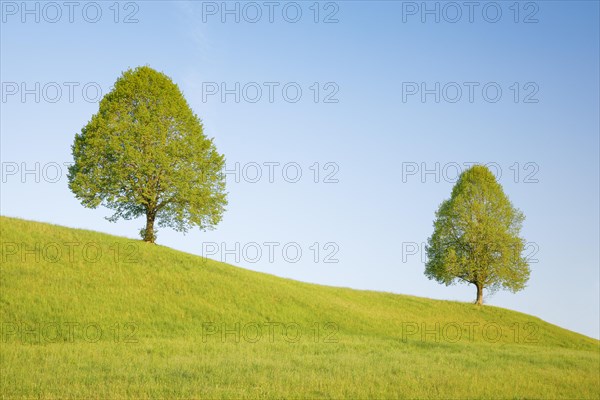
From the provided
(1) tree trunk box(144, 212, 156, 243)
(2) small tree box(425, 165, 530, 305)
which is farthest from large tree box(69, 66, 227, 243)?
(2) small tree box(425, 165, 530, 305)

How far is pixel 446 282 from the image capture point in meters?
55.5

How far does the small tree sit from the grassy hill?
5.41m

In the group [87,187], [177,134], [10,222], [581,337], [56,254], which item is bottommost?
[581,337]

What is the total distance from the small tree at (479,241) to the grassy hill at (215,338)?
5.41 m

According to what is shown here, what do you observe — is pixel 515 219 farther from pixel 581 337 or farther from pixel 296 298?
pixel 296 298

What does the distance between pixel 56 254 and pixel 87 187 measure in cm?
749

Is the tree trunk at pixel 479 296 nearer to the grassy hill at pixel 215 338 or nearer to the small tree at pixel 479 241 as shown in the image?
the small tree at pixel 479 241

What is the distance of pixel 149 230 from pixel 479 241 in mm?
33667

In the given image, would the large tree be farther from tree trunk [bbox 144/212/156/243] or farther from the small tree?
the small tree

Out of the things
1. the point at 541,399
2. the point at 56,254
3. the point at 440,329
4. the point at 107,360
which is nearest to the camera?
the point at 541,399

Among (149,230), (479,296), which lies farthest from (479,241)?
(149,230)

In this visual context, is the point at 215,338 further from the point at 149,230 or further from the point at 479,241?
the point at 479,241

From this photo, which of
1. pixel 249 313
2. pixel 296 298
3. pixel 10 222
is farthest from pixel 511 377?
pixel 10 222

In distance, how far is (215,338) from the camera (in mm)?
27500
